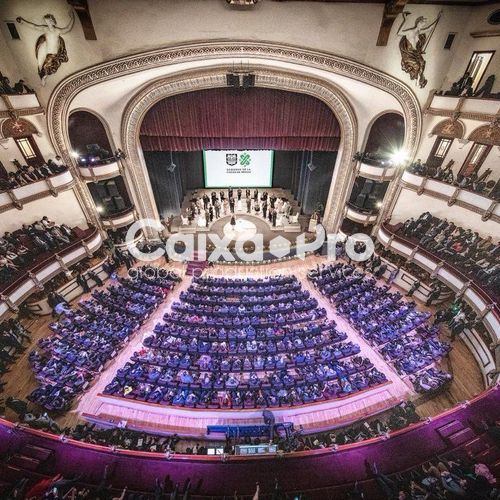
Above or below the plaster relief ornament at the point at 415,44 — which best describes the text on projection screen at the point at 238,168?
above

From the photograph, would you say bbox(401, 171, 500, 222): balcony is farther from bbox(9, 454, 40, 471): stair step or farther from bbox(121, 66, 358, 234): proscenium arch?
bbox(9, 454, 40, 471): stair step

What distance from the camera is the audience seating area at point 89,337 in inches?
376

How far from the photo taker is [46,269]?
1182 centimetres

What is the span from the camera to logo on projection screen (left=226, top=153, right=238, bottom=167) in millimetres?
19442

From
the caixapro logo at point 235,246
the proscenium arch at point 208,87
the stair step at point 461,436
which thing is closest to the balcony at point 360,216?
the caixapro logo at point 235,246

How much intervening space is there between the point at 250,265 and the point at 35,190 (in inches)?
421

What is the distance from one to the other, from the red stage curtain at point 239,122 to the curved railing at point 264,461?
1301cm

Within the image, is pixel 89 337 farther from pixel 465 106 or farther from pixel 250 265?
pixel 465 106

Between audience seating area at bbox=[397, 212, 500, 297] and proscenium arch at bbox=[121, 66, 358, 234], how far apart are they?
15.2 feet

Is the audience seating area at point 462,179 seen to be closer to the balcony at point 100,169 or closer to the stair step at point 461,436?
the stair step at point 461,436

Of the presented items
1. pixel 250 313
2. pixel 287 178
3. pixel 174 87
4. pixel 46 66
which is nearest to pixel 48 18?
pixel 46 66

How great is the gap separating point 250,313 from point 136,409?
539 centimetres

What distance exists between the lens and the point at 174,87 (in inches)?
513

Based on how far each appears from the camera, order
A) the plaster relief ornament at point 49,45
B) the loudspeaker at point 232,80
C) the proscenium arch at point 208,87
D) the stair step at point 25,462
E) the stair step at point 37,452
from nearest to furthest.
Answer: the stair step at point 25,462, the stair step at point 37,452, the plaster relief ornament at point 49,45, the loudspeaker at point 232,80, the proscenium arch at point 208,87
